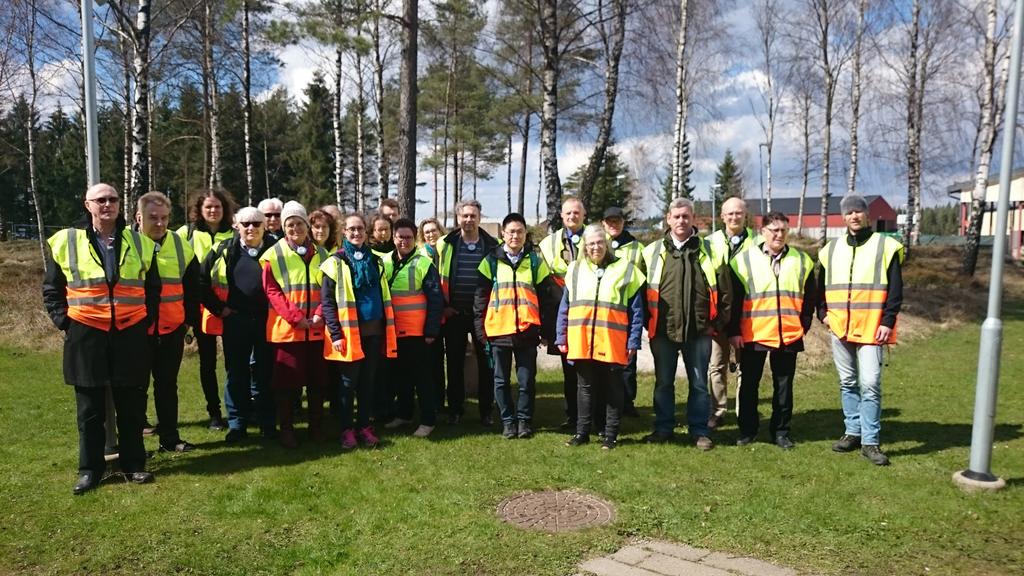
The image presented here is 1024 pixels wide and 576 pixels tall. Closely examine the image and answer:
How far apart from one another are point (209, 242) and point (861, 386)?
609 cm

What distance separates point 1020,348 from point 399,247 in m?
11.0

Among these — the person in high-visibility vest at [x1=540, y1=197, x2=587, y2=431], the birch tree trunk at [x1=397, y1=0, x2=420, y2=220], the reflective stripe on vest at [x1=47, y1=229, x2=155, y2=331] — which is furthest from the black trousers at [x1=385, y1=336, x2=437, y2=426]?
the birch tree trunk at [x1=397, y1=0, x2=420, y2=220]

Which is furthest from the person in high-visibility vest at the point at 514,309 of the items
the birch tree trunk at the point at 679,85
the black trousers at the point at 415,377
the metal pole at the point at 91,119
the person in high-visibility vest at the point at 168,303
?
the birch tree trunk at the point at 679,85

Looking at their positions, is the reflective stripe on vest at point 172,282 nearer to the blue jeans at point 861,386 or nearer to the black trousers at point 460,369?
the black trousers at point 460,369

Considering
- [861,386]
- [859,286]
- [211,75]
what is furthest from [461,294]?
[211,75]

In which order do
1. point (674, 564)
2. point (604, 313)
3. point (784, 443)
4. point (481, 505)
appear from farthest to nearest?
point (784, 443)
point (604, 313)
point (481, 505)
point (674, 564)

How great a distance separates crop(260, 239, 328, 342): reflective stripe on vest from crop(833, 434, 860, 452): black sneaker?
4.60 metres

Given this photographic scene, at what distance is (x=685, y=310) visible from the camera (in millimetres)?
6020

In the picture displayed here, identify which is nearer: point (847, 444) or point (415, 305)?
point (847, 444)

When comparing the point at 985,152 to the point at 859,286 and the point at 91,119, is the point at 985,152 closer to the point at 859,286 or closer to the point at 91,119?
the point at 859,286

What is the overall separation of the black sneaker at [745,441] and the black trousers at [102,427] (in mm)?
4979

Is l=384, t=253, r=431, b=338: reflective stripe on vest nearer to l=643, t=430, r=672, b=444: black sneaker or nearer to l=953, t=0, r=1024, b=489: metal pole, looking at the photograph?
l=643, t=430, r=672, b=444: black sneaker

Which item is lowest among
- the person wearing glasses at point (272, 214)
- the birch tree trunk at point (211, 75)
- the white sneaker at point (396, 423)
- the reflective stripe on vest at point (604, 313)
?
the white sneaker at point (396, 423)

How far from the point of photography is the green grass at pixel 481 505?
402cm
